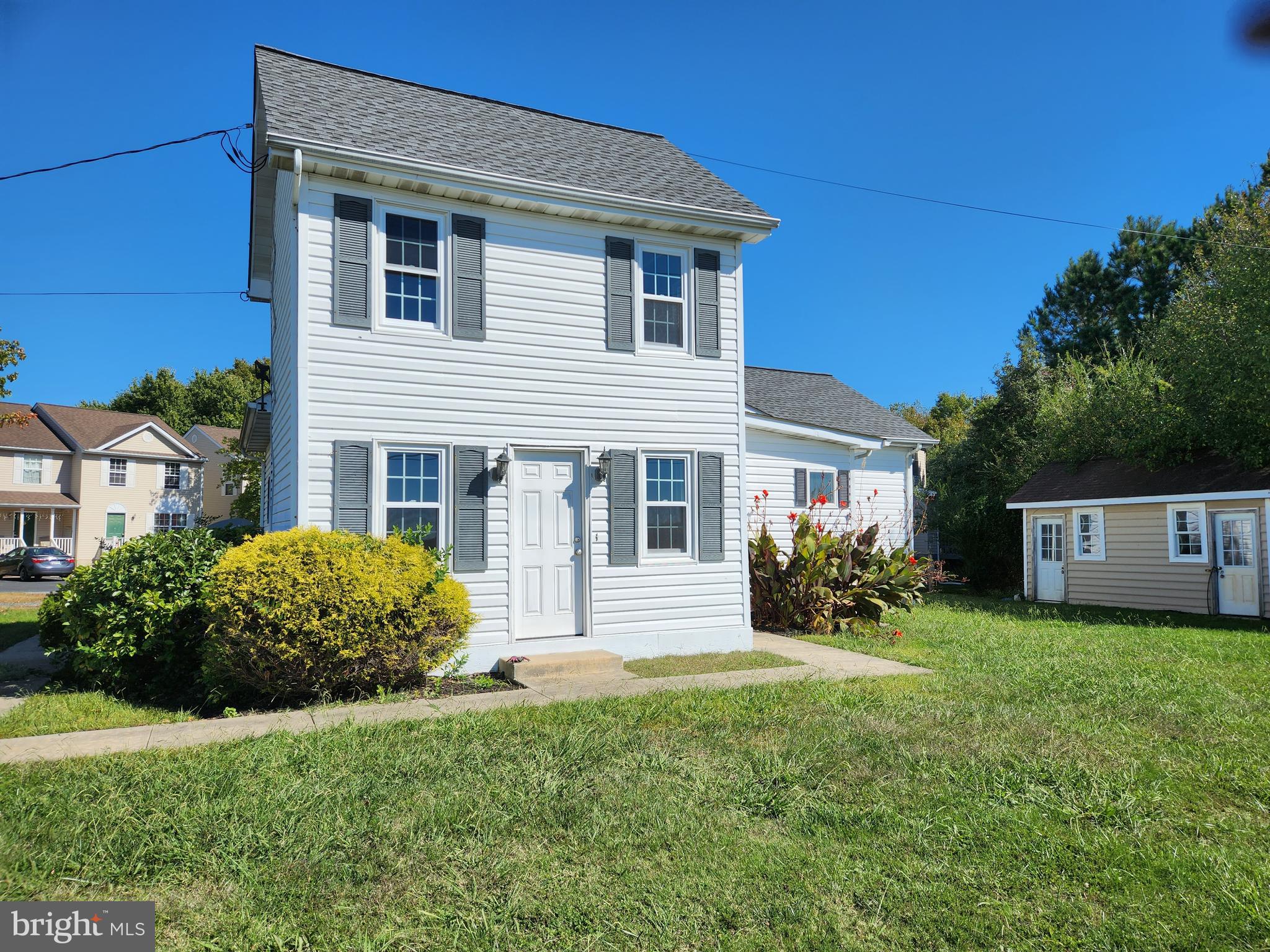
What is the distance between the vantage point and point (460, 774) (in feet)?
15.4

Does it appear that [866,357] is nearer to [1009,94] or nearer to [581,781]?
[1009,94]

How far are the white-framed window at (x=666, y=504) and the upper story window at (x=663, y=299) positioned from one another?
58.6 inches

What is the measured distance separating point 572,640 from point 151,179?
12001 mm

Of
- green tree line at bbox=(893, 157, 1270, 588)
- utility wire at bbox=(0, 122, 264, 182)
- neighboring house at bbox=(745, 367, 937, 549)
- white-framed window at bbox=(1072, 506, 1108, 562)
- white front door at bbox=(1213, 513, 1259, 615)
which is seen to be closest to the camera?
utility wire at bbox=(0, 122, 264, 182)

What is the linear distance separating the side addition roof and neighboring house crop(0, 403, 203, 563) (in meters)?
34.2

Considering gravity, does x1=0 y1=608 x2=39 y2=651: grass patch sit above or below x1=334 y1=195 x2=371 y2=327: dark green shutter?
below

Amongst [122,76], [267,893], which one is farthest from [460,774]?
[122,76]

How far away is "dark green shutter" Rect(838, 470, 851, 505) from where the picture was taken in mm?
18478

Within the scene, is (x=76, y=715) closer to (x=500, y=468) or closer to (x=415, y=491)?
(x=415, y=491)

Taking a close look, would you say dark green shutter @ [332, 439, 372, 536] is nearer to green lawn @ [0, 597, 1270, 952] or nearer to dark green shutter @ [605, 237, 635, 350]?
green lawn @ [0, 597, 1270, 952]

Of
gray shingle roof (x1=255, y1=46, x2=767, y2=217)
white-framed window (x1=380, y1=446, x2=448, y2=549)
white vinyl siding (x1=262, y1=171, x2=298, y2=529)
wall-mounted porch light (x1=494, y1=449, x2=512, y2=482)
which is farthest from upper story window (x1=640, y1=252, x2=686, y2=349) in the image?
white vinyl siding (x1=262, y1=171, x2=298, y2=529)

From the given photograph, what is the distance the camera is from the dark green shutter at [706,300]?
32.5 feet

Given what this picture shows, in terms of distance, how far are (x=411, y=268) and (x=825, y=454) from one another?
12.1 metres

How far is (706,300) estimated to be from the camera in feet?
32.6
